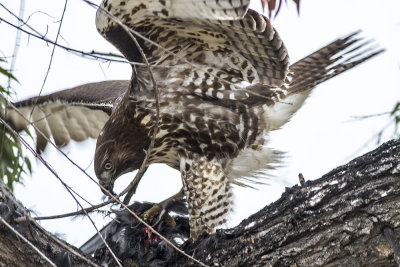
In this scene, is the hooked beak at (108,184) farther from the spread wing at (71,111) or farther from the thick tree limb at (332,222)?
the thick tree limb at (332,222)

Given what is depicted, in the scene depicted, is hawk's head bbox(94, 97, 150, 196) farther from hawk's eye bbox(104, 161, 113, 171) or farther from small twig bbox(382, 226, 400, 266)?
small twig bbox(382, 226, 400, 266)

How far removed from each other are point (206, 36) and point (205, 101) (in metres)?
0.51

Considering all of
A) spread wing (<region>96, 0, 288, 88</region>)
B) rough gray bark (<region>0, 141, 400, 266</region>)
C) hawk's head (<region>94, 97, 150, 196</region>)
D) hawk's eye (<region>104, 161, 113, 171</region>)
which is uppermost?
spread wing (<region>96, 0, 288, 88</region>)

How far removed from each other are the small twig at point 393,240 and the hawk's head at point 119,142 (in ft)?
6.94

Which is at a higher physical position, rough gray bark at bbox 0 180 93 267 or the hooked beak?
the hooked beak

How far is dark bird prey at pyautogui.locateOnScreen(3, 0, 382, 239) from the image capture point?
364 cm

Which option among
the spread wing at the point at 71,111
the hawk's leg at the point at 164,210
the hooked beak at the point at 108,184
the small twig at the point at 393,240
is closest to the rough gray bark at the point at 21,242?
the hawk's leg at the point at 164,210

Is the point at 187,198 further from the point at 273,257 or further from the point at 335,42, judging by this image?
the point at 335,42

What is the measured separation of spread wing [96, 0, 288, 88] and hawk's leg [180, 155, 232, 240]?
0.55 meters

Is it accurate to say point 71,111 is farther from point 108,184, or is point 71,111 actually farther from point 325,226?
point 325,226

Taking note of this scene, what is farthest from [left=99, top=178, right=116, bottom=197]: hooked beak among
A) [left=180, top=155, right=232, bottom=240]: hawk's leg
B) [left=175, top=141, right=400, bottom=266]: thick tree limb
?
[left=175, top=141, right=400, bottom=266]: thick tree limb

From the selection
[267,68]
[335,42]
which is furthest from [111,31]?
[335,42]

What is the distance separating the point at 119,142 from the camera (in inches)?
163

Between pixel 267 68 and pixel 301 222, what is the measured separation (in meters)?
1.45
